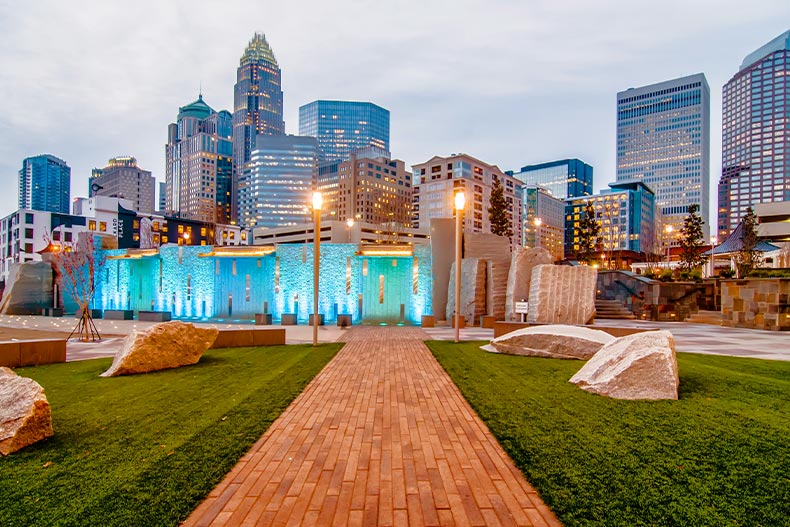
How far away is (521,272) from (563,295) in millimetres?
2183

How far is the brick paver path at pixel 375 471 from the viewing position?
3477 millimetres

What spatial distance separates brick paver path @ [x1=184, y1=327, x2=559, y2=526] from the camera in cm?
348

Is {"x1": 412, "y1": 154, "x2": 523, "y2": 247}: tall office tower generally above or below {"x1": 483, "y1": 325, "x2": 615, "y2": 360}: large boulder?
above

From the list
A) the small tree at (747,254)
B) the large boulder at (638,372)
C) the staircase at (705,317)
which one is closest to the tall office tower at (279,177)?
the small tree at (747,254)

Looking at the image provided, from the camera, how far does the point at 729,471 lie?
13.2ft

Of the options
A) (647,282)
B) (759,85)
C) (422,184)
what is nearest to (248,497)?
(647,282)

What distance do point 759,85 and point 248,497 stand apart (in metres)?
275

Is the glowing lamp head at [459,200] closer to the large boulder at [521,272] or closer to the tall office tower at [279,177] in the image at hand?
the large boulder at [521,272]

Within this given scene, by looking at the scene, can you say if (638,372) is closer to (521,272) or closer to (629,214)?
(521,272)

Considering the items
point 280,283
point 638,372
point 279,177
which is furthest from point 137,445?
point 279,177

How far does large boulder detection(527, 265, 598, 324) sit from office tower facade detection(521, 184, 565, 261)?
461 ft

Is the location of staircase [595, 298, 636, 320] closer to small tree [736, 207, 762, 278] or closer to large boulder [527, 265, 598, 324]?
large boulder [527, 265, 598, 324]

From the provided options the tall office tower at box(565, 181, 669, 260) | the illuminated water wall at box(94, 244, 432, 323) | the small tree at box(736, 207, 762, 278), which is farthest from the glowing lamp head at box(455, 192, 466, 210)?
the tall office tower at box(565, 181, 669, 260)

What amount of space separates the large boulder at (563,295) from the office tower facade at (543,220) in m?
141
